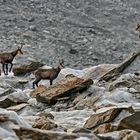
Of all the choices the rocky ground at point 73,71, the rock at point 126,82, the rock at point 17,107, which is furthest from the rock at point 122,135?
the rock at point 126,82

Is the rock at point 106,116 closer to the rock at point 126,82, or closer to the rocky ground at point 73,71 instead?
the rocky ground at point 73,71

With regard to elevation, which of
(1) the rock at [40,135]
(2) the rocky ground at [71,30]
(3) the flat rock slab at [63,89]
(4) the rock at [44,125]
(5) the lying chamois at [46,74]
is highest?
(1) the rock at [40,135]

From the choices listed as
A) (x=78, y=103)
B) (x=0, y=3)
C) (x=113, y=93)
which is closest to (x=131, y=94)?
(x=113, y=93)

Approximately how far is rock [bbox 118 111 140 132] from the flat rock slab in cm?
528

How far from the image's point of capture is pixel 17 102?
16281mm

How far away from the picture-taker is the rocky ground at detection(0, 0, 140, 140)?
37.1 ft

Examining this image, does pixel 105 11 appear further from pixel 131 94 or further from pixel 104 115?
pixel 104 115

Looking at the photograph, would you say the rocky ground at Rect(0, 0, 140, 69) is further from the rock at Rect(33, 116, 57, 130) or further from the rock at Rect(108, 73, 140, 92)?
the rock at Rect(33, 116, 57, 130)

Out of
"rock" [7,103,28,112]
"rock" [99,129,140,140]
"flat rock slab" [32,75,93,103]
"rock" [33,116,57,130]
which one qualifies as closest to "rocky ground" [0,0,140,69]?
"flat rock slab" [32,75,93,103]

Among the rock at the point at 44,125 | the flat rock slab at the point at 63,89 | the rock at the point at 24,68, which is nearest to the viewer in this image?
the rock at the point at 44,125

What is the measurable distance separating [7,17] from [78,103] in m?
22.4

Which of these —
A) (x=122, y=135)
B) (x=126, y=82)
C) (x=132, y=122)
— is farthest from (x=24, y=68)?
(x=122, y=135)

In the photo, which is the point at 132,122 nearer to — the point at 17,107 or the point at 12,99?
the point at 17,107

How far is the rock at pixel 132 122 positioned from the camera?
37.4ft
